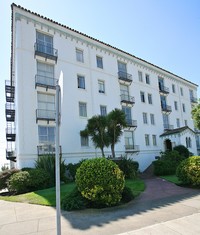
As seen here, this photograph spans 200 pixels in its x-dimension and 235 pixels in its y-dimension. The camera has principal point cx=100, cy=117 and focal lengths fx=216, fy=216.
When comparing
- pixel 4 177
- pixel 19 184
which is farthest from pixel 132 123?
pixel 19 184

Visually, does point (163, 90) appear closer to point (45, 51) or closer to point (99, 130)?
point (99, 130)

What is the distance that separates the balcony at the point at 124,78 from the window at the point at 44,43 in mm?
9709

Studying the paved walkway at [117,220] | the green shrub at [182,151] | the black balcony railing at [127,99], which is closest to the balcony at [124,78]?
the black balcony railing at [127,99]

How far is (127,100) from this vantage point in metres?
28.8

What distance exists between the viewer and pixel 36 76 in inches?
837

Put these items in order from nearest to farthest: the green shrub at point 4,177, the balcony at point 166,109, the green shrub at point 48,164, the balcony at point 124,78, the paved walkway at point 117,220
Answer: the paved walkway at point 117,220 < the green shrub at point 4,177 < the green shrub at point 48,164 < the balcony at point 124,78 < the balcony at point 166,109

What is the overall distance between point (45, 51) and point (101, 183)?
1824 cm

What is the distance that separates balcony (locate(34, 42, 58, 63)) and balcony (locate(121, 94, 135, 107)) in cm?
1016

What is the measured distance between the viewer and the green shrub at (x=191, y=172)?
1235 cm

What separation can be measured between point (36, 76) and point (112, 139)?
31.7 feet

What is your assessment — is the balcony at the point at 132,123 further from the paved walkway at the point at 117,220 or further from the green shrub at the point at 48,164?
the paved walkway at the point at 117,220

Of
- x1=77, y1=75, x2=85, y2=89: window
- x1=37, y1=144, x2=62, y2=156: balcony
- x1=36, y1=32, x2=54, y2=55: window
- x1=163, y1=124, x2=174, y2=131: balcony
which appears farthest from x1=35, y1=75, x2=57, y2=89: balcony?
x1=163, y1=124, x2=174, y2=131: balcony

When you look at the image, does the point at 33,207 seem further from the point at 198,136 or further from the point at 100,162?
the point at 198,136

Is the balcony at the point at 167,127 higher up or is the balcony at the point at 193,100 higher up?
the balcony at the point at 193,100
